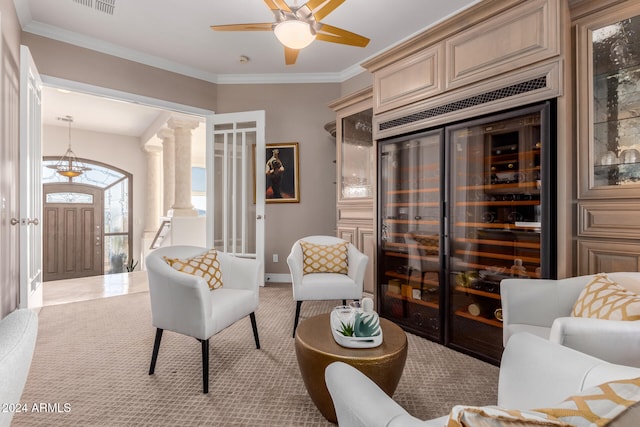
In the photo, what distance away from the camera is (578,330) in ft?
4.41

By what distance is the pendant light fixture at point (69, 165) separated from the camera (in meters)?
6.93

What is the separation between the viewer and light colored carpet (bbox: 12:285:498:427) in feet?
5.51

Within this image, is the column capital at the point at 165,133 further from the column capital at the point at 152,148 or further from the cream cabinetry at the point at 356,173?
the cream cabinetry at the point at 356,173

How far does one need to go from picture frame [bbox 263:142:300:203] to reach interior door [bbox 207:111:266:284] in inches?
9.6

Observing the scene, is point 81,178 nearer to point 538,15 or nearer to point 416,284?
point 416,284

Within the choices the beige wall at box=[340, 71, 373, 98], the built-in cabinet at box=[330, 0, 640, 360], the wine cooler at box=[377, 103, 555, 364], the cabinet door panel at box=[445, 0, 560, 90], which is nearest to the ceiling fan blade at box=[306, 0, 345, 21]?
the built-in cabinet at box=[330, 0, 640, 360]

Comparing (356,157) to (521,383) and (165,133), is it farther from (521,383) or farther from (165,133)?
(165,133)

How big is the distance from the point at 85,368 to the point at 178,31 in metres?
3.20

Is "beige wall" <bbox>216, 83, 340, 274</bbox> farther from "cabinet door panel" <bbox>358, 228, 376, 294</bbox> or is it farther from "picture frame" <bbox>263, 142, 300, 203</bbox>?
"cabinet door panel" <bbox>358, 228, 376, 294</bbox>

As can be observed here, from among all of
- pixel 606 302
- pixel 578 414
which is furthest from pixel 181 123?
pixel 578 414

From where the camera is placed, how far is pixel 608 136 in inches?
81.0

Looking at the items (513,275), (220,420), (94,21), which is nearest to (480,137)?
(513,275)

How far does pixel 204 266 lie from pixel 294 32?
1713mm

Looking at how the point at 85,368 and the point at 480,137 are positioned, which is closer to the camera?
the point at 85,368
